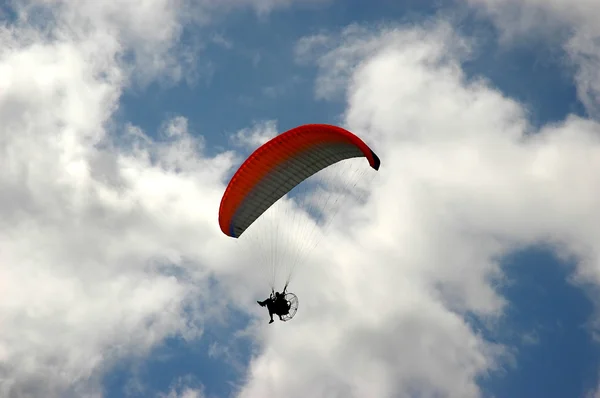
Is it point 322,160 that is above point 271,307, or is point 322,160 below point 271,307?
above

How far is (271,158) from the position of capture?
4328 cm

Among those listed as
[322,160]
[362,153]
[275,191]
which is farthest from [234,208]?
[362,153]

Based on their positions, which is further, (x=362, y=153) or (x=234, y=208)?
(x=234, y=208)

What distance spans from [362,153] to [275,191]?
7336 millimetres

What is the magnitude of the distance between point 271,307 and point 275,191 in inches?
275

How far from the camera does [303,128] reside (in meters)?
41.0

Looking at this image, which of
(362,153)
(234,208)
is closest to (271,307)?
(234,208)

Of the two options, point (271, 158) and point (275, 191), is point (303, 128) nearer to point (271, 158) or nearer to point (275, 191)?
point (271, 158)

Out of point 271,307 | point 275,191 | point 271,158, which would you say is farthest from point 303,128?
point 271,307

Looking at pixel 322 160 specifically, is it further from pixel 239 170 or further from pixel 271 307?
pixel 271 307

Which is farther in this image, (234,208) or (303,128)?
(234,208)

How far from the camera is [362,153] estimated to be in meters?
40.8

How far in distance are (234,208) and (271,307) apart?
6.33 m

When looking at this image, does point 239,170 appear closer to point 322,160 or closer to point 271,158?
point 271,158
